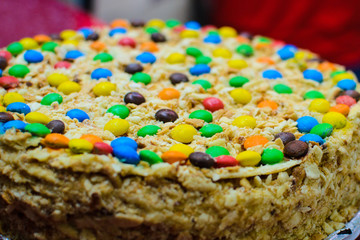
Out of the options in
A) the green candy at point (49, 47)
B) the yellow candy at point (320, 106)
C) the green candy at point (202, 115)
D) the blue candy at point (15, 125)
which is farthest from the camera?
the green candy at point (49, 47)

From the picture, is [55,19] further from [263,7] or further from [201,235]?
[201,235]

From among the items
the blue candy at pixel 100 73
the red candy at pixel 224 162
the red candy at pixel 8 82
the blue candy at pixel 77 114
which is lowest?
the red candy at pixel 224 162

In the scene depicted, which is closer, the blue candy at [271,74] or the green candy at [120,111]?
the green candy at [120,111]

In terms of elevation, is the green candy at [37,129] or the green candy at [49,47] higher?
the green candy at [49,47]

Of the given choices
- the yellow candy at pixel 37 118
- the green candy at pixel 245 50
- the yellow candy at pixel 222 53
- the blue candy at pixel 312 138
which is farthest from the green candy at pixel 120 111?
the green candy at pixel 245 50

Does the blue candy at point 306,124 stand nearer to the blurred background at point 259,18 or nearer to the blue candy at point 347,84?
the blue candy at point 347,84

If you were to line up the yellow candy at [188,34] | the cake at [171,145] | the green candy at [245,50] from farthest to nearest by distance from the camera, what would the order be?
the yellow candy at [188,34] → the green candy at [245,50] → the cake at [171,145]

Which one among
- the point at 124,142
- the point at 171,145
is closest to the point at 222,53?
the point at 171,145
